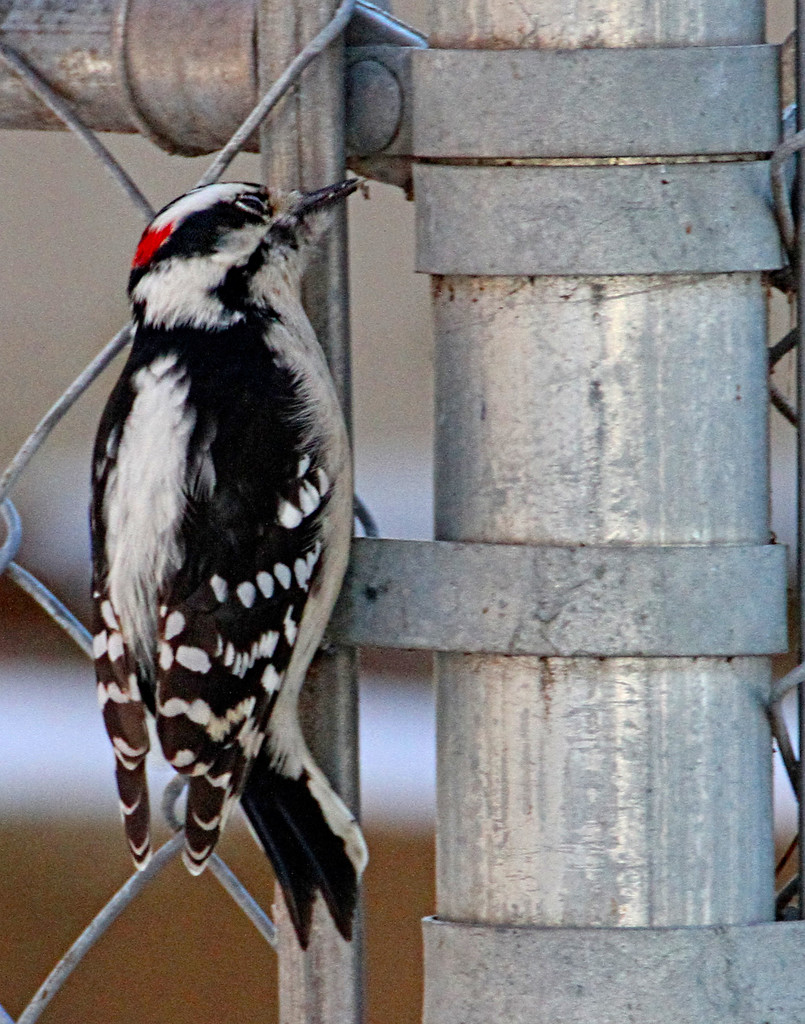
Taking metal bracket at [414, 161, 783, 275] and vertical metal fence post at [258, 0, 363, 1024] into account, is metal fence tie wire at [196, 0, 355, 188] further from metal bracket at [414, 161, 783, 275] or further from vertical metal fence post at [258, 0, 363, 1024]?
metal bracket at [414, 161, 783, 275]

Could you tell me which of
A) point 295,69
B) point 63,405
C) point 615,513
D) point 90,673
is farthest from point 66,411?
point 90,673

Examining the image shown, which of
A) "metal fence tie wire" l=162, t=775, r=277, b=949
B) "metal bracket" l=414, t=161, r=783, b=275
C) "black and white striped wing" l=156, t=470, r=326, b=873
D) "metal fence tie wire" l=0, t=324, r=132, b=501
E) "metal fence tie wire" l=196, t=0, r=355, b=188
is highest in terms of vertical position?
"metal fence tie wire" l=196, t=0, r=355, b=188

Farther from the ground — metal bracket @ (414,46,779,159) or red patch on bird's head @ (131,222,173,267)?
red patch on bird's head @ (131,222,173,267)

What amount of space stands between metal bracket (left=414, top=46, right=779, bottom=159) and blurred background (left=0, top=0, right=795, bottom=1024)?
239 centimetres

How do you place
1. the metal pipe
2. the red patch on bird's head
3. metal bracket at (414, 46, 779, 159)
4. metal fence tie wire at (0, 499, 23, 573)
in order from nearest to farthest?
metal bracket at (414, 46, 779, 159)
the metal pipe
metal fence tie wire at (0, 499, 23, 573)
the red patch on bird's head

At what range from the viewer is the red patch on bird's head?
3.58 ft

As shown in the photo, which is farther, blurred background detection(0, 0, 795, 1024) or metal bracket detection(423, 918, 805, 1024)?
blurred background detection(0, 0, 795, 1024)

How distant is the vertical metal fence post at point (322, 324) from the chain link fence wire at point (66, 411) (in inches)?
0.5

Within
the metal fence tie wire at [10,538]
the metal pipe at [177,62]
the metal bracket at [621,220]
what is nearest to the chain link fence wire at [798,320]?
the metal bracket at [621,220]

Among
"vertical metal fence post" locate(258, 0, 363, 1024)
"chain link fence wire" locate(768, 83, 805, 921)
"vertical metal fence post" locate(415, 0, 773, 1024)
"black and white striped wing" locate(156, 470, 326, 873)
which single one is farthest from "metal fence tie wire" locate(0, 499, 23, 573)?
"chain link fence wire" locate(768, 83, 805, 921)

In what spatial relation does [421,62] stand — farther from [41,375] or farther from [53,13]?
[41,375]

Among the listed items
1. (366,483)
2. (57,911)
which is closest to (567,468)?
(57,911)

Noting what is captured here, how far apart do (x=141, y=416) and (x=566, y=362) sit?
15.3 inches

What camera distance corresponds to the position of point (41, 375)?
454 centimetres
